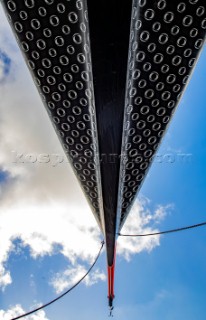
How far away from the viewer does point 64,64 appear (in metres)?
10.9

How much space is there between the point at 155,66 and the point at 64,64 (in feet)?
9.62

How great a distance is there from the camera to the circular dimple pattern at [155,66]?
9.74 metres

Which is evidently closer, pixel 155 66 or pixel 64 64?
pixel 155 66

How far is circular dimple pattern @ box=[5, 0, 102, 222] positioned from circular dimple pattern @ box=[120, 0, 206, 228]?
0.51 meters

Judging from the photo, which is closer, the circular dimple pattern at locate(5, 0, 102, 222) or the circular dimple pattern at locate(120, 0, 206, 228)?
the circular dimple pattern at locate(120, 0, 206, 228)

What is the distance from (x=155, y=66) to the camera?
35.4 ft

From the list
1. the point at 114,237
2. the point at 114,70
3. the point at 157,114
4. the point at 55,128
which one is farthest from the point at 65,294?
the point at 114,70

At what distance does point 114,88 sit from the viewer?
10688 mm

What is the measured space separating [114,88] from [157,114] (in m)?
2.20

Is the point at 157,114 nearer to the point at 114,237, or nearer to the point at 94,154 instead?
the point at 94,154

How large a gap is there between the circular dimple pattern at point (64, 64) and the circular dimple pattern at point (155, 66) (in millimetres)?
510

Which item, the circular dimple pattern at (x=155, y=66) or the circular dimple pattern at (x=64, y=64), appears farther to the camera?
the circular dimple pattern at (x=64, y=64)

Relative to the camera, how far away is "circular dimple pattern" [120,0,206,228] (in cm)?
974

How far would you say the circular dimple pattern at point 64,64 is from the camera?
9.91m
